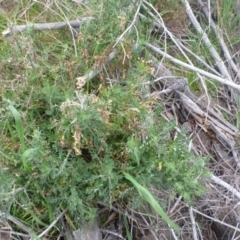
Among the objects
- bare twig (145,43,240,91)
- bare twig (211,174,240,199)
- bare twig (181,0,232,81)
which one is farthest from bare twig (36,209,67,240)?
bare twig (181,0,232,81)

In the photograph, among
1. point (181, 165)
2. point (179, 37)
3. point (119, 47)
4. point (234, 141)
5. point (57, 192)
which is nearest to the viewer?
point (181, 165)

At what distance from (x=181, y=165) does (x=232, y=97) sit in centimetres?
86

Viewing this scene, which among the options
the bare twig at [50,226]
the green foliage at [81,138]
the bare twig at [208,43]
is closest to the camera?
the green foliage at [81,138]

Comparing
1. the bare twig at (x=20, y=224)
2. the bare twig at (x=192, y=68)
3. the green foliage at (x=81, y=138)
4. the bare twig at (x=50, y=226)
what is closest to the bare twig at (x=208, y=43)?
the bare twig at (x=192, y=68)

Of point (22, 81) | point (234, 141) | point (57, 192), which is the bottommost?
point (234, 141)

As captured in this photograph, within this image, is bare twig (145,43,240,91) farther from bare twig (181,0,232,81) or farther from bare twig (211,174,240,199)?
bare twig (211,174,240,199)

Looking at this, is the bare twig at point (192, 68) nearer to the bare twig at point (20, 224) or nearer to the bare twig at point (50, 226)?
the bare twig at point (50, 226)

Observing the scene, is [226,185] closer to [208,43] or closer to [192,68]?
[192,68]

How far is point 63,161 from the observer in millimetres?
1844

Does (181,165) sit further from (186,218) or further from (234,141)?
(234,141)

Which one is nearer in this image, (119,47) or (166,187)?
(166,187)

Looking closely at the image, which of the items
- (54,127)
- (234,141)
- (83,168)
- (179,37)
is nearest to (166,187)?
(83,168)

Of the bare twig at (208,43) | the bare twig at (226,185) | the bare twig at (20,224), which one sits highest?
the bare twig at (208,43)

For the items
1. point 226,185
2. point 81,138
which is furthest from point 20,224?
point 226,185
